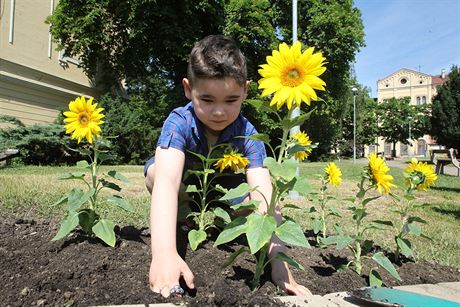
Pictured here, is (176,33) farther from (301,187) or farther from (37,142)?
(301,187)

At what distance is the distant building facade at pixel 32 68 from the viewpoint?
13.2 m

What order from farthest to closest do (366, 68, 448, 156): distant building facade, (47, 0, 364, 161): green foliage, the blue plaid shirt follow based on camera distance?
(366, 68, 448, 156): distant building facade, (47, 0, 364, 161): green foliage, the blue plaid shirt

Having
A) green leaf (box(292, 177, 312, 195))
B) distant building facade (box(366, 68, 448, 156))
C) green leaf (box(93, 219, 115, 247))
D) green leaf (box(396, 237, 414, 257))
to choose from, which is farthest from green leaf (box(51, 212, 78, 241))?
distant building facade (box(366, 68, 448, 156))

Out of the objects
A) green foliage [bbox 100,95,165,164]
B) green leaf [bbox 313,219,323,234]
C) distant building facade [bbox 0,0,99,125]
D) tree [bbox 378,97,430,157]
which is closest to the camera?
green leaf [bbox 313,219,323,234]

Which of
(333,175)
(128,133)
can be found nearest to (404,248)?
(333,175)

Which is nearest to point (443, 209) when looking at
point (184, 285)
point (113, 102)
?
point (184, 285)

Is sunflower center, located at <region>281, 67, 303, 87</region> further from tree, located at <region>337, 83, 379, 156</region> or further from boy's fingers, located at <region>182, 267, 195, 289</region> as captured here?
tree, located at <region>337, 83, 379, 156</region>

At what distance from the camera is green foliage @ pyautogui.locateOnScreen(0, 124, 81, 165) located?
36.1 feet

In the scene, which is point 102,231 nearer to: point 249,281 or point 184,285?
point 184,285

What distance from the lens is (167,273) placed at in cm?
153

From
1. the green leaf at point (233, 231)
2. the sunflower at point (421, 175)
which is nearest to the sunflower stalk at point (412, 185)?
the sunflower at point (421, 175)

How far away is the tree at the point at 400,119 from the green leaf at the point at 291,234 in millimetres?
61733

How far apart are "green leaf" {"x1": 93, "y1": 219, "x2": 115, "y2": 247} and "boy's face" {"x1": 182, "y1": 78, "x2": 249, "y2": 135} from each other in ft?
2.58

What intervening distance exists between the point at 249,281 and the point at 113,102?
15.4m
